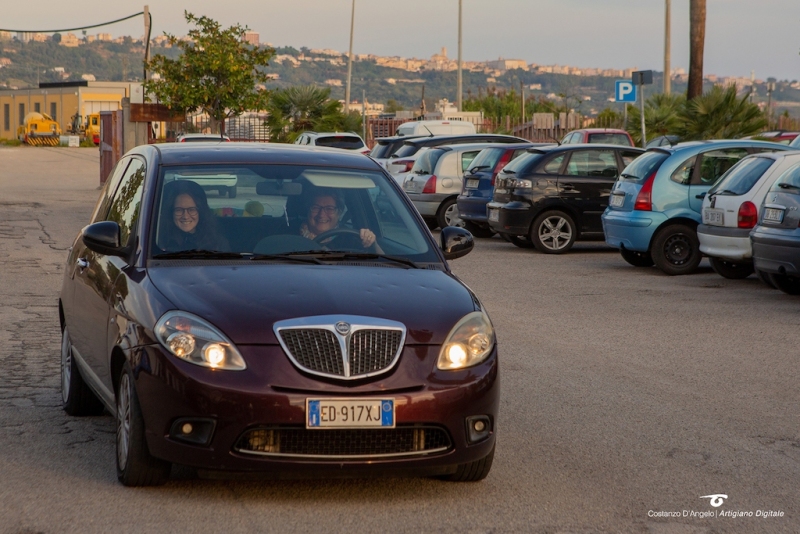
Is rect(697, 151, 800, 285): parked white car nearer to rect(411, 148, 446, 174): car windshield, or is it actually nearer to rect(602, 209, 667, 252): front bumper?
rect(602, 209, 667, 252): front bumper

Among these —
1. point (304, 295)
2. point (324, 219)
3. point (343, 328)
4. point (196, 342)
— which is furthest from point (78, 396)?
point (343, 328)

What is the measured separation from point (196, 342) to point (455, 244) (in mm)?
2003

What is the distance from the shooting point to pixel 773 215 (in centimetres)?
1230

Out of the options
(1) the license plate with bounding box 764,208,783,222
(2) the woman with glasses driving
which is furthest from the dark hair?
(1) the license plate with bounding box 764,208,783,222

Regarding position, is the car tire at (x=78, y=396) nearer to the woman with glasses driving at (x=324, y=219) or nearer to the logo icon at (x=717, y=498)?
the woman with glasses driving at (x=324, y=219)

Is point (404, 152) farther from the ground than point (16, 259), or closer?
farther from the ground

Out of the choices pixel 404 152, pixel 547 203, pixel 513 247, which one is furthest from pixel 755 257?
pixel 404 152

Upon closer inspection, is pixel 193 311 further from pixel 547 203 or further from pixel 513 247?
pixel 513 247

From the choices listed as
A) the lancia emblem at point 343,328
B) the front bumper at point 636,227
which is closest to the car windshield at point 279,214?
the lancia emblem at point 343,328

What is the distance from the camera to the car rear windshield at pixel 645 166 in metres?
15.8

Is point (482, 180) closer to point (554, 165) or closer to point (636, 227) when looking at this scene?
point (554, 165)

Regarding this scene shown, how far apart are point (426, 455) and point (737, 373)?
13.9 ft

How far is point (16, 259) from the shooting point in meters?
16.2

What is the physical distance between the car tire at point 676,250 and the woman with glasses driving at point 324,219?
9928 millimetres
